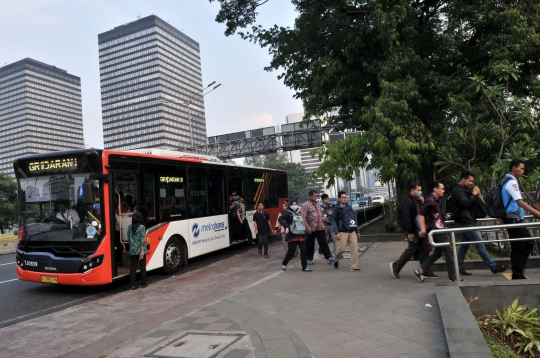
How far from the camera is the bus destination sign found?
864 cm

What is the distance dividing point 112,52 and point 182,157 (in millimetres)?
145362

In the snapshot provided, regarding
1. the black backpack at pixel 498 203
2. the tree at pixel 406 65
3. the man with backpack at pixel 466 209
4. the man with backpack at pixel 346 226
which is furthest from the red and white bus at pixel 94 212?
the black backpack at pixel 498 203

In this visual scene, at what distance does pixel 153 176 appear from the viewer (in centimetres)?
1011

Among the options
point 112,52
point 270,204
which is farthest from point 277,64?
point 112,52

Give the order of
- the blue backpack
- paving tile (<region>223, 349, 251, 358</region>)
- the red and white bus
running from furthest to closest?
1. the blue backpack
2. the red and white bus
3. paving tile (<region>223, 349, 251, 358</region>)

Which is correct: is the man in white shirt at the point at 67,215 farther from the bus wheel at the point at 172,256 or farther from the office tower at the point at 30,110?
the office tower at the point at 30,110

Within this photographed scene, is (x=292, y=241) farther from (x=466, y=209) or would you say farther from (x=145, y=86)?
(x=145, y=86)

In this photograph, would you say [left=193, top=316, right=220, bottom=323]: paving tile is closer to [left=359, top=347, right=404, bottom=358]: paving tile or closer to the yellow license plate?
[left=359, top=347, right=404, bottom=358]: paving tile

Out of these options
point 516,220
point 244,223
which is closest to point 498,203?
point 516,220

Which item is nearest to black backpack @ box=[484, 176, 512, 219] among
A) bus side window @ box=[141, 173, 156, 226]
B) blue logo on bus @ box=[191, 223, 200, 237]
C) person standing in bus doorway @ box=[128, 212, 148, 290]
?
person standing in bus doorway @ box=[128, 212, 148, 290]

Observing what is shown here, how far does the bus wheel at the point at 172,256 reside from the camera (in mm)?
10367

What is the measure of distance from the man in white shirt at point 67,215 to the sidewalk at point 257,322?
5.42 ft

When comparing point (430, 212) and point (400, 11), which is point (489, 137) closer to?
point (400, 11)

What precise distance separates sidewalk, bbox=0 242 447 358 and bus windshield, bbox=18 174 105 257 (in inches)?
50.8
